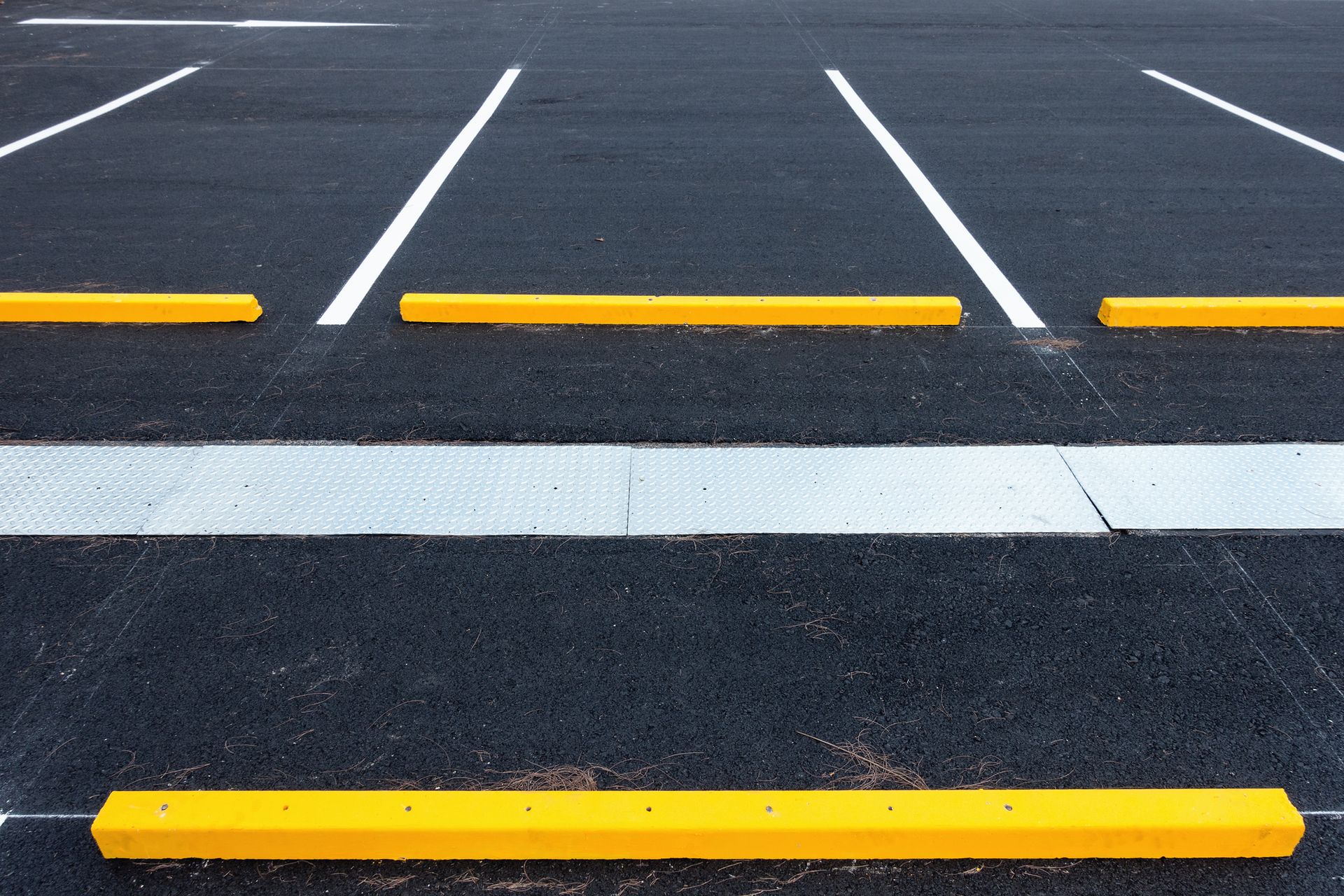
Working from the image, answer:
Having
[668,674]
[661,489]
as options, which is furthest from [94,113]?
[668,674]

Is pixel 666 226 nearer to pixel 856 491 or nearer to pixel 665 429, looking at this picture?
pixel 665 429

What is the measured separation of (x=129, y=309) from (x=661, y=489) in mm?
3859

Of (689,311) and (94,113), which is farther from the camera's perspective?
(94,113)

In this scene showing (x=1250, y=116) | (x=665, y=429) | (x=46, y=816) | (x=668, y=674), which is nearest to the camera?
(x=46, y=816)

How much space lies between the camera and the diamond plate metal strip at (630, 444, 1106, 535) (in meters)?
4.09

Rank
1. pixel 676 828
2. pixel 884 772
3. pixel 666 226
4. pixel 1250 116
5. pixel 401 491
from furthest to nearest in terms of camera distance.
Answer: pixel 1250 116 → pixel 666 226 → pixel 401 491 → pixel 884 772 → pixel 676 828

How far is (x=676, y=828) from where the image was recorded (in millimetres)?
2732

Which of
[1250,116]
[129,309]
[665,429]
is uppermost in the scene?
[1250,116]

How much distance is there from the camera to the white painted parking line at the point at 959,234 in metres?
5.82

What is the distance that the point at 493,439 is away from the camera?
183 inches

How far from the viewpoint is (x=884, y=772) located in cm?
300

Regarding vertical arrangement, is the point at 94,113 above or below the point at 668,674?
above

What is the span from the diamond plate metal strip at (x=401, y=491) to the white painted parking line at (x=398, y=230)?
1.58m

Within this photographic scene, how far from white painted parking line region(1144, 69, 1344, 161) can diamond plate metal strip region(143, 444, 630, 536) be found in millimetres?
8615
